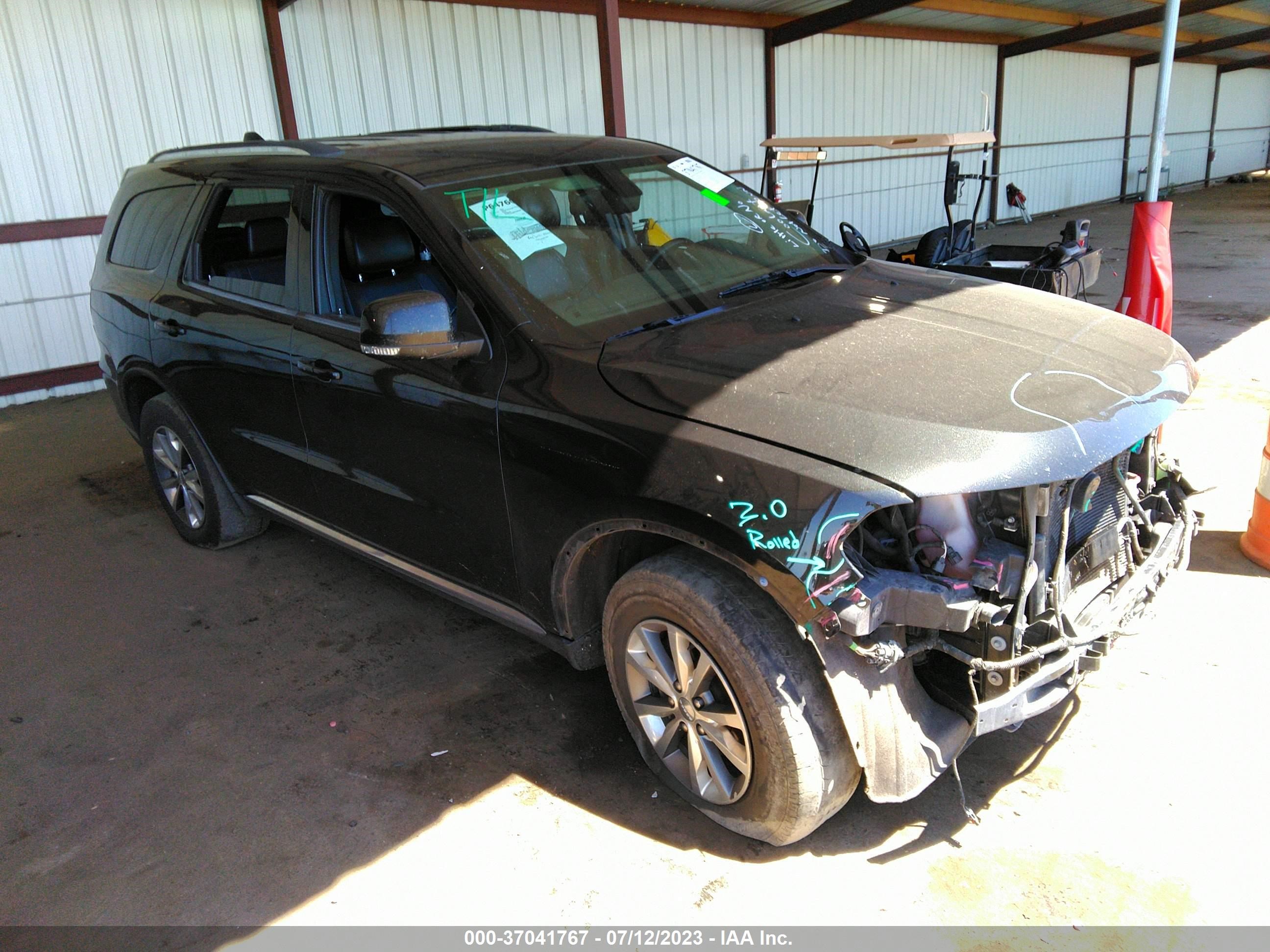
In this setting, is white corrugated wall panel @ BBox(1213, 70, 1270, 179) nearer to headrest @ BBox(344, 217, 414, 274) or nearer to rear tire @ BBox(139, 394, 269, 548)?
headrest @ BBox(344, 217, 414, 274)

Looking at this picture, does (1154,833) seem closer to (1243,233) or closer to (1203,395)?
(1203,395)

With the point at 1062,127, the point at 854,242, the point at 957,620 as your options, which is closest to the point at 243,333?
the point at 854,242

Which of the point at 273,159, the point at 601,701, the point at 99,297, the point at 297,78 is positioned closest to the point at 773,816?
the point at 601,701

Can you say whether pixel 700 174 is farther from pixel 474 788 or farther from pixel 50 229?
pixel 50 229

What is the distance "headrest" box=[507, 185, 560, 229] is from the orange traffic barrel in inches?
121

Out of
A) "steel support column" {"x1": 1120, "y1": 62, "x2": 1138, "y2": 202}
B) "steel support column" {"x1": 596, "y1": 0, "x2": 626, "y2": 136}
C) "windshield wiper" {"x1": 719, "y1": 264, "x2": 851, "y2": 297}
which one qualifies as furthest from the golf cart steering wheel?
"steel support column" {"x1": 1120, "y1": 62, "x2": 1138, "y2": 202}

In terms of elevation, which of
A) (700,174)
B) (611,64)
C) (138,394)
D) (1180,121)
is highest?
(611,64)

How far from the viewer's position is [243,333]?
352cm

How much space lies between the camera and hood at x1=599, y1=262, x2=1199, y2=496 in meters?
2.04

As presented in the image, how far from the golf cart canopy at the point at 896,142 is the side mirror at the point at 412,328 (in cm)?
476

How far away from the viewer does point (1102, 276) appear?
37.0ft

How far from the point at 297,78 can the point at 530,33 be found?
2904 millimetres

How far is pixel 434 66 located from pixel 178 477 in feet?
22.0

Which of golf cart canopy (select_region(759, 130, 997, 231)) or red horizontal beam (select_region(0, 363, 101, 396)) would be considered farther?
red horizontal beam (select_region(0, 363, 101, 396))
